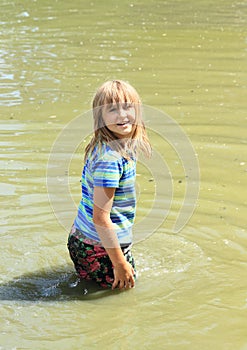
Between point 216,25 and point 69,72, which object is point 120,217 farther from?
point 216,25

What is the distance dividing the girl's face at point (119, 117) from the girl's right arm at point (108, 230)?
0.96 ft

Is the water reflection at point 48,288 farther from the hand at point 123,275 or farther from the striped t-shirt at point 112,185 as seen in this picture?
the striped t-shirt at point 112,185

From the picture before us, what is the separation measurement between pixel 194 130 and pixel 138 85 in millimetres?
1418

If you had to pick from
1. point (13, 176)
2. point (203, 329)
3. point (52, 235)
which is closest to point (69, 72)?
point (13, 176)

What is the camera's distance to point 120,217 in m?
3.36

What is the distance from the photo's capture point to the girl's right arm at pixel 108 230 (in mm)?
3209

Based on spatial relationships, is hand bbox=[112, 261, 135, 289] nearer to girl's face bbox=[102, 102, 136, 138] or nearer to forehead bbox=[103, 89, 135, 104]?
girl's face bbox=[102, 102, 136, 138]

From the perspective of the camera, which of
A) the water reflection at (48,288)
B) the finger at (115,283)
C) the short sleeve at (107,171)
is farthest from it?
the water reflection at (48,288)

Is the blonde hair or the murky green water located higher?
the blonde hair

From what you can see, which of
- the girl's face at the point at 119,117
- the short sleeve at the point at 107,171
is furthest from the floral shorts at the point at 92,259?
the girl's face at the point at 119,117

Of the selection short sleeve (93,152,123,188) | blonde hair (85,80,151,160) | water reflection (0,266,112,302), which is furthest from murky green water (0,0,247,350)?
blonde hair (85,80,151,160)

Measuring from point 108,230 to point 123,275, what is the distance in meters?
0.25

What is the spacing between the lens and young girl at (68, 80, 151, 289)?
3213 millimetres

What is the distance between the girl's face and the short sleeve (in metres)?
0.13
